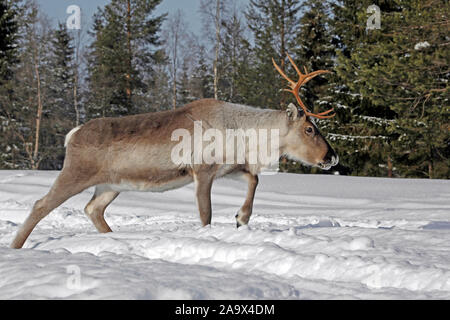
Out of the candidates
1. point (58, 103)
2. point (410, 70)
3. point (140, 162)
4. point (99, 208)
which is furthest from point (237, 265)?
point (58, 103)

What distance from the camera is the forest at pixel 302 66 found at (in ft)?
48.2

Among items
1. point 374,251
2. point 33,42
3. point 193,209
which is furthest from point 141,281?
point 33,42

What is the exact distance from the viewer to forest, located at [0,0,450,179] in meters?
14.7

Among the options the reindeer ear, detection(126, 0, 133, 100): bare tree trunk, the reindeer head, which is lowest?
the reindeer head

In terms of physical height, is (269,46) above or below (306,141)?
above

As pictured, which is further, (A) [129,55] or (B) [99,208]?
(A) [129,55]

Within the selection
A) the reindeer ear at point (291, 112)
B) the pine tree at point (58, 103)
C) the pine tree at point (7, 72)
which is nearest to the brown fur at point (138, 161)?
the reindeer ear at point (291, 112)

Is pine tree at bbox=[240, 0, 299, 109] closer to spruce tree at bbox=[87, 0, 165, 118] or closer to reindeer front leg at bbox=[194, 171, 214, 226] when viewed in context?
spruce tree at bbox=[87, 0, 165, 118]

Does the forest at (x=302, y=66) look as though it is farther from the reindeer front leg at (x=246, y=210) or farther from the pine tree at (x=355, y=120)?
the reindeer front leg at (x=246, y=210)

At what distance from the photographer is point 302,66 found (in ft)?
78.5

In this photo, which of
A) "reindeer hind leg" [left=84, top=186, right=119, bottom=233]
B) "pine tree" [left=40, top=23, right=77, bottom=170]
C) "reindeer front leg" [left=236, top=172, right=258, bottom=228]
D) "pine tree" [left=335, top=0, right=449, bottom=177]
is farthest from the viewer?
"pine tree" [left=40, top=23, right=77, bottom=170]

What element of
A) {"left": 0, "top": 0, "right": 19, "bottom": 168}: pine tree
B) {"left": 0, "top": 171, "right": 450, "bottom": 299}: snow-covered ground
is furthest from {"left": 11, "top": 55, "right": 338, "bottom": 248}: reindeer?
{"left": 0, "top": 0, "right": 19, "bottom": 168}: pine tree

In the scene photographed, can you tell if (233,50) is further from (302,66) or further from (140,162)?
(140,162)
